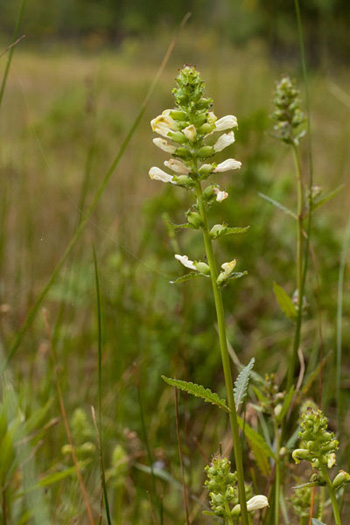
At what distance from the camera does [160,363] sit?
79.3 inches

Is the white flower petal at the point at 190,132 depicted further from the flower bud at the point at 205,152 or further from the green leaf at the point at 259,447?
the green leaf at the point at 259,447

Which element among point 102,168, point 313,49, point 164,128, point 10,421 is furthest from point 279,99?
point 313,49

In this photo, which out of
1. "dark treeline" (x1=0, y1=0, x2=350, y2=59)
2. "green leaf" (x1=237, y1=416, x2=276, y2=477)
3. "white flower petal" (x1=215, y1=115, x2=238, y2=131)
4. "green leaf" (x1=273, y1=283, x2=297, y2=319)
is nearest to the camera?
"white flower petal" (x1=215, y1=115, x2=238, y2=131)

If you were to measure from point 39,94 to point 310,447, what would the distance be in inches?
370

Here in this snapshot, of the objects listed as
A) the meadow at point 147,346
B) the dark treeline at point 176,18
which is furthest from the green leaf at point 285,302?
the dark treeline at point 176,18

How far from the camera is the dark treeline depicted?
10914 mm

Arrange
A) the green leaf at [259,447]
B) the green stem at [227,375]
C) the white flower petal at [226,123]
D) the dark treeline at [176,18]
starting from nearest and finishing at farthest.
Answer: the green stem at [227,375]
the white flower petal at [226,123]
the green leaf at [259,447]
the dark treeline at [176,18]

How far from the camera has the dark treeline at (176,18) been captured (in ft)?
35.8

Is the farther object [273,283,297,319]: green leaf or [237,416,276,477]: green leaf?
[273,283,297,319]: green leaf

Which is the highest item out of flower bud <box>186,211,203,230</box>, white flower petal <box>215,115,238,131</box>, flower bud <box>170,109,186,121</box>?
flower bud <box>170,109,186,121</box>

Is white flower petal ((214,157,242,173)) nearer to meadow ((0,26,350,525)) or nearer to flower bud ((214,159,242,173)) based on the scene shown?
flower bud ((214,159,242,173))

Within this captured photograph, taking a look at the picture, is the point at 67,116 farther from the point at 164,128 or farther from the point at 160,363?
the point at 164,128

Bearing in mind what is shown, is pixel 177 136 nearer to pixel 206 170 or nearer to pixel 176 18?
pixel 206 170


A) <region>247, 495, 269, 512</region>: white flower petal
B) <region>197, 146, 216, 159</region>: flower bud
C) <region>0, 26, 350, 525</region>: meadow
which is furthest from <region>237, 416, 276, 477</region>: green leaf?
<region>197, 146, 216, 159</region>: flower bud
